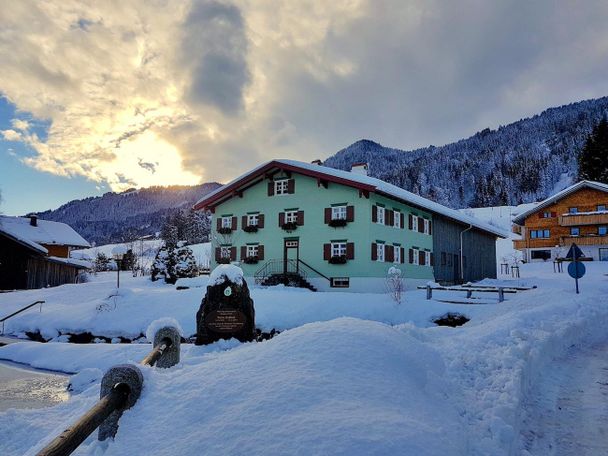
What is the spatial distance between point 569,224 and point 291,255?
34.8m

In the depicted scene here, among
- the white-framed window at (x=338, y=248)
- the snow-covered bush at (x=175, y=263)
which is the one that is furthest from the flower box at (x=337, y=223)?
the snow-covered bush at (x=175, y=263)

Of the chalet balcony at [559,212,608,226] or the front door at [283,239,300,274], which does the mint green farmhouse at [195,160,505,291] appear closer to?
the front door at [283,239,300,274]

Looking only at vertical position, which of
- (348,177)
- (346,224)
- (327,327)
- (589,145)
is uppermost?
(589,145)

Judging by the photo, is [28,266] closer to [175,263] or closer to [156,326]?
[175,263]

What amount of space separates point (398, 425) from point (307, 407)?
75 cm

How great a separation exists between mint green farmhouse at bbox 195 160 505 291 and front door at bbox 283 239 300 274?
6 centimetres

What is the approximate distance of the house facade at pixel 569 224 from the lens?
42812 mm

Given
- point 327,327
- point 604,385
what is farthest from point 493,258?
point 327,327

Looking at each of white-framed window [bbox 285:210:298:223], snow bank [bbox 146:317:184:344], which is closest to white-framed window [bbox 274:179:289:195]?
white-framed window [bbox 285:210:298:223]

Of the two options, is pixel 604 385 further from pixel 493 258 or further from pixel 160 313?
pixel 493 258

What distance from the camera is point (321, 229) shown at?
958 inches

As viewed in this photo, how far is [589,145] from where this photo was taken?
5138cm

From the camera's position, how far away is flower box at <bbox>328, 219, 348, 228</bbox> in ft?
76.8

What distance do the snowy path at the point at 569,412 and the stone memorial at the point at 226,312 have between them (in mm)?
6265
